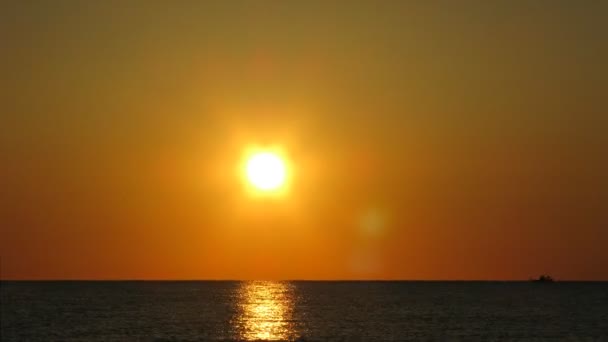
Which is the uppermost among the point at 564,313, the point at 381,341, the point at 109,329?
the point at 564,313

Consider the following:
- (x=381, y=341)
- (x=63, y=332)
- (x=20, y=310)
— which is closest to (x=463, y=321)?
(x=381, y=341)

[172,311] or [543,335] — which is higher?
[172,311]

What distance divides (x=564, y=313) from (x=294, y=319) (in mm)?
65837

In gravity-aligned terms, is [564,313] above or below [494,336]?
above

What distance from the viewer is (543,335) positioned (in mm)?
121562

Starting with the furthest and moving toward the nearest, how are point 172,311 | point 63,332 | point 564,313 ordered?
point 564,313, point 172,311, point 63,332

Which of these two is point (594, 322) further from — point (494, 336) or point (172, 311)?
point (172, 311)

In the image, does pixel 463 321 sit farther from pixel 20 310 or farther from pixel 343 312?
pixel 20 310

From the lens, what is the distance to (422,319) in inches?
5940

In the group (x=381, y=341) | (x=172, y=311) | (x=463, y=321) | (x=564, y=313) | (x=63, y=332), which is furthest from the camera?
(x=564, y=313)

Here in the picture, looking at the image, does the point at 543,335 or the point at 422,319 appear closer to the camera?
the point at 543,335

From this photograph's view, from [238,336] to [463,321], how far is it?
50288 mm

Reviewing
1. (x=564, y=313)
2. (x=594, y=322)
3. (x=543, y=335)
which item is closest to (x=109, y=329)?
(x=543, y=335)

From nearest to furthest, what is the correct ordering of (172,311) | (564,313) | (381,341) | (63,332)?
(381,341), (63,332), (172,311), (564,313)
